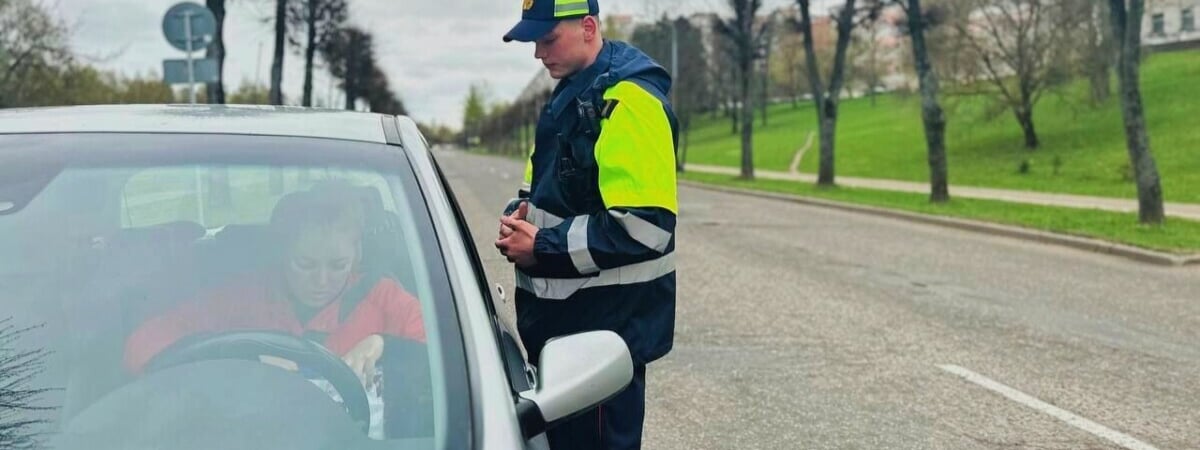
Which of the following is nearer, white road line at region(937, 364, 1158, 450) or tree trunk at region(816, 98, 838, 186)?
white road line at region(937, 364, 1158, 450)

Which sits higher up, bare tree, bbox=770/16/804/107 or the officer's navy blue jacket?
bare tree, bbox=770/16/804/107

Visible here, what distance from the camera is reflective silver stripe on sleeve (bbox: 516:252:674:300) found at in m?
2.91

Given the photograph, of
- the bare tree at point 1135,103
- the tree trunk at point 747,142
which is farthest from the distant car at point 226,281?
the tree trunk at point 747,142

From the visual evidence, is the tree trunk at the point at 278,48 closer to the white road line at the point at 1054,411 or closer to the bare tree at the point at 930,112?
the bare tree at the point at 930,112

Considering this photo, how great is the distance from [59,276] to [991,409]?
15.7 feet

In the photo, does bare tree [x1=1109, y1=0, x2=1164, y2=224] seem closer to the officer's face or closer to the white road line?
the white road line

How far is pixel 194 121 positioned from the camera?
2.79 m

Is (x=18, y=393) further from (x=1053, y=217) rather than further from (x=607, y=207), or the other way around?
(x=1053, y=217)

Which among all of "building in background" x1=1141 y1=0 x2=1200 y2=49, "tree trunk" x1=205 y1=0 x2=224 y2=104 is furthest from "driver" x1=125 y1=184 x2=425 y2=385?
"building in background" x1=1141 y1=0 x2=1200 y2=49

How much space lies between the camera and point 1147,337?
26.5 feet

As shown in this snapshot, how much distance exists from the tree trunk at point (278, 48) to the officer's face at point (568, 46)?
2698 centimetres

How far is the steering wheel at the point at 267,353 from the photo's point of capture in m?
2.24

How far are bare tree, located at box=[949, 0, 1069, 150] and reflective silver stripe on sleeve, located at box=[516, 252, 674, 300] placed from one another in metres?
38.6

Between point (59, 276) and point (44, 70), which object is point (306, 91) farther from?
point (59, 276)
